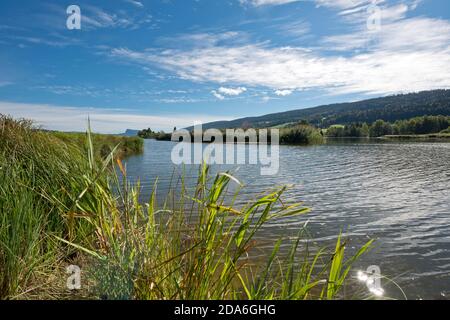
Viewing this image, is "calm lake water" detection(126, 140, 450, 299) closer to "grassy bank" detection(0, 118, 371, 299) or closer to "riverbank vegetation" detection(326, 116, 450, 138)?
"grassy bank" detection(0, 118, 371, 299)

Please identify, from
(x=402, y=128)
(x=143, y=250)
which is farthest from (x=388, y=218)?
(x=402, y=128)

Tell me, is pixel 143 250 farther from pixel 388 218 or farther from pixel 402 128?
pixel 402 128

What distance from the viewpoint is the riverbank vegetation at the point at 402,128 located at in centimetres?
10318

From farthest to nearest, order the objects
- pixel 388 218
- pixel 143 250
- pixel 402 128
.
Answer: pixel 402 128, pixel 388 218, pixel 143 250

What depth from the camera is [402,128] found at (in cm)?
10575

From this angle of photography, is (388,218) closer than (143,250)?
No

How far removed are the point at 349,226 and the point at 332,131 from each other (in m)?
109

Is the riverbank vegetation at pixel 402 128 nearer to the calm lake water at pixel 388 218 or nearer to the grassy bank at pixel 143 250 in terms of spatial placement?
the calm lake water at pixel 388 218

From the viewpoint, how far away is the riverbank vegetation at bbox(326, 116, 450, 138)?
10318 centimetres

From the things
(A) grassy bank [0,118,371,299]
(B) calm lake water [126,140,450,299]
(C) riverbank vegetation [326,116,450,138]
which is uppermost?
(C) riverbank vegetation [326,116,450,138]

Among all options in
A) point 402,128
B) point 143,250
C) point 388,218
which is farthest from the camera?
point 402,128

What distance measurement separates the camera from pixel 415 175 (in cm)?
1795

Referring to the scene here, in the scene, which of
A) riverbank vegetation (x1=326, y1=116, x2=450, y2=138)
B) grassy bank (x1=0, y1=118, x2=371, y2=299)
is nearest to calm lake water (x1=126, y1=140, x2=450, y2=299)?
grassy bank (x1=0, y1=118, x2=371, y2=299)
